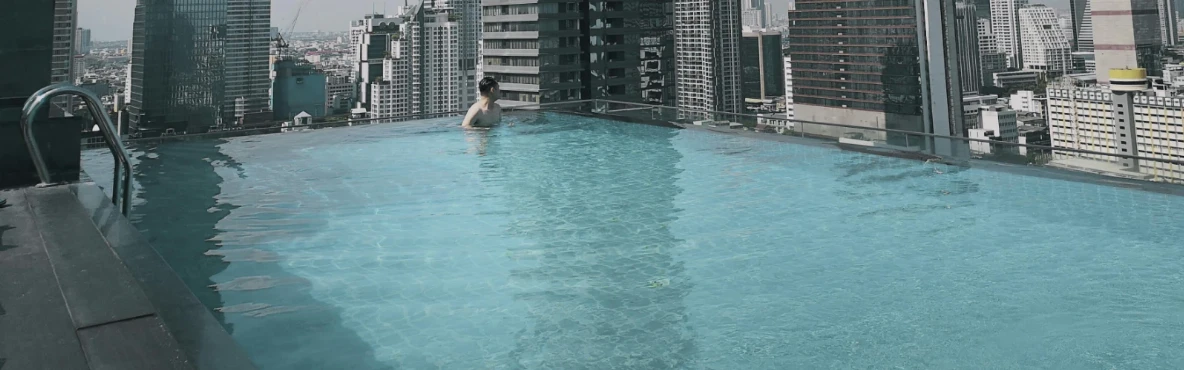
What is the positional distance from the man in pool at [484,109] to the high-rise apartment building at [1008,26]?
500 centimetres

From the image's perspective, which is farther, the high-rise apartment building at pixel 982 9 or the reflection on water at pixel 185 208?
the high-rise apartment building at pixel 982 9

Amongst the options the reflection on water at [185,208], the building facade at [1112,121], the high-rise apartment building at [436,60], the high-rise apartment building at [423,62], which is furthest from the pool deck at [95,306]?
the high-rise apartment building at [436,60]

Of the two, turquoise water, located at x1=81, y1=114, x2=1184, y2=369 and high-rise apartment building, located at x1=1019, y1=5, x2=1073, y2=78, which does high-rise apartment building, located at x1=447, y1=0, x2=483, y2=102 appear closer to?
turquoise water, located at x1=81, y1=114, x2=1184, y2=369

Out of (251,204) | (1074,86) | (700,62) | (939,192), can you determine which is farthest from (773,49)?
(251,204)

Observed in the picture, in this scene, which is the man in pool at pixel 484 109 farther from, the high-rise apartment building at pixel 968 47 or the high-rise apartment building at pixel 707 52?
the high-rise apartment building at pixel 707 52

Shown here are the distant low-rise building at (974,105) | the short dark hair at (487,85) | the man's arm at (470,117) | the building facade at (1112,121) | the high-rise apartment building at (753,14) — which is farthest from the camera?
the high-rise apartment building at (753,14)

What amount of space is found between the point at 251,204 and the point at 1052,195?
345cm

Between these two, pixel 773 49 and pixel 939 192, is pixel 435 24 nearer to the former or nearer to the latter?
pixel 773 49

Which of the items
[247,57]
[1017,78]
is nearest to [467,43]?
[247,57]

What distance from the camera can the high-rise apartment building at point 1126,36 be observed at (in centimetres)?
634

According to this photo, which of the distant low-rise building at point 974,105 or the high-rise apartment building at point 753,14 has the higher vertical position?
the high-rise apartment building at point 753,14

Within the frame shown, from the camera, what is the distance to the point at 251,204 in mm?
3303

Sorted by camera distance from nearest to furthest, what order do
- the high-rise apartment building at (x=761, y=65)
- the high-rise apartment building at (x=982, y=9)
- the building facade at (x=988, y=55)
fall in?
1. the building facade at (x=988, y=55)
2. the high-rise apartment building at (x=982, y=9)
3. the high-rise apartment building at (x=761, y=65)

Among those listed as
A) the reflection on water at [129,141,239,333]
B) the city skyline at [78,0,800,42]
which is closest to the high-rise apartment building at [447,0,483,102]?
the city skyline at [78,0,800,42]
